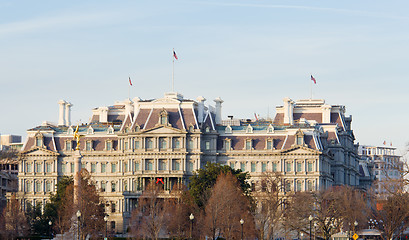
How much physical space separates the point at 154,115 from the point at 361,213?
1724 inches

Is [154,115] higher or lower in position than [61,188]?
higher

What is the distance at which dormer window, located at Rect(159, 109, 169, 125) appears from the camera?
184875 mm

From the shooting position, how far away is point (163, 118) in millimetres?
185000

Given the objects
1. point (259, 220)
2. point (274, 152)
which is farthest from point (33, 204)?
point (259, 220)

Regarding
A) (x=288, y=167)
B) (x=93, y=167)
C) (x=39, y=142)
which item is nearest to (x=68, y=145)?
(x=39, y=142)

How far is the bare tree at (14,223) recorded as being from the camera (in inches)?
6063

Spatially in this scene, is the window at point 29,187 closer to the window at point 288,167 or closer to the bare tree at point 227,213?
the window at point 288,167

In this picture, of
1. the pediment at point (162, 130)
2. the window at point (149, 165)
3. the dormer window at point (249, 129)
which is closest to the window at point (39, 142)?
the pediment at point (162, 130)

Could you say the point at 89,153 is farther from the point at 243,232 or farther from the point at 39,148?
the point at 243,232

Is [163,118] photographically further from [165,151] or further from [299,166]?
[299,166]

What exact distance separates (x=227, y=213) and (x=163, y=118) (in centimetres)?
4159

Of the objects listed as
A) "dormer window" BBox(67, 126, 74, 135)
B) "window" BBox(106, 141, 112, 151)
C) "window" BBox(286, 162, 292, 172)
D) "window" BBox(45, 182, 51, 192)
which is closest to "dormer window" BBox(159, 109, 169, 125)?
"window" BBox(106, 141, 112, 151)

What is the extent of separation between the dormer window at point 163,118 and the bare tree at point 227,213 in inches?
1276

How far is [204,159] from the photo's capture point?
18838cm
